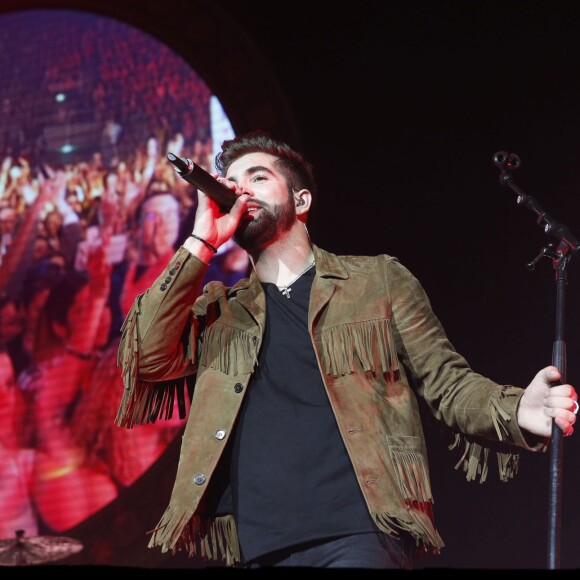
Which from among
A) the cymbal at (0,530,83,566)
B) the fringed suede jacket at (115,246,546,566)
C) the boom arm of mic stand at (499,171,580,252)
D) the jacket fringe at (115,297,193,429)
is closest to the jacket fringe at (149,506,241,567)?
the fringed suede jacket at (115,246,546,566)

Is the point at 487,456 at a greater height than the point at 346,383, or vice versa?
the point at 346,383

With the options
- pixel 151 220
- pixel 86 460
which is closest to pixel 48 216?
pixel 151 220

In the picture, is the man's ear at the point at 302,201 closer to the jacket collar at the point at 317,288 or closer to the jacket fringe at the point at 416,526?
the jacket collar at the point at 317,288

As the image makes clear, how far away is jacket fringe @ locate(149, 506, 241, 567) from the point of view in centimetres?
229

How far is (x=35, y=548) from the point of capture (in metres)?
3.88

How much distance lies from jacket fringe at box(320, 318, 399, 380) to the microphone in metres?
0.42

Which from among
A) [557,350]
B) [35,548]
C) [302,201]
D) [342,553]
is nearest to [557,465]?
[557,350]

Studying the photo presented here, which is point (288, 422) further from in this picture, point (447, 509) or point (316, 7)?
point (316, 7)

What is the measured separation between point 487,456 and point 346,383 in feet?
1.25

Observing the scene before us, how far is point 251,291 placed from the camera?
8.52 ft

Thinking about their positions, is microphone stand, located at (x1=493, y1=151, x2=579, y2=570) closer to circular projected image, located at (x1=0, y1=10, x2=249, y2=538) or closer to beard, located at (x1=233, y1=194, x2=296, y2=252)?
beard, located at (x1=233, y1=194, x2=296, y2=252)

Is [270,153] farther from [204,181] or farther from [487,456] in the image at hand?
[487,456]

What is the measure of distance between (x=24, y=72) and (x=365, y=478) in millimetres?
3064

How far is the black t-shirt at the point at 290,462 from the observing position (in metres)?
2.20
